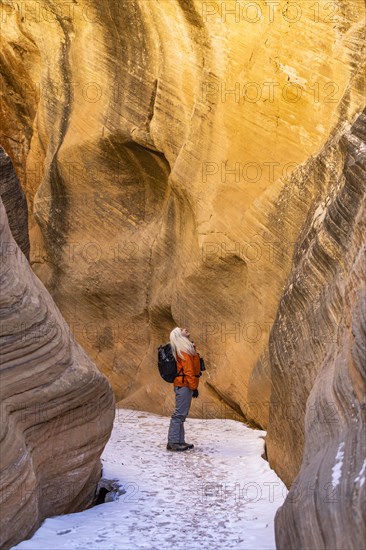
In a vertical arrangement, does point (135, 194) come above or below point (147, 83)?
below

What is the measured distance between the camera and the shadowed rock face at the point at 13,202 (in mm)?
14998

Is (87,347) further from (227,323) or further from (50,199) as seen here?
(227,323)

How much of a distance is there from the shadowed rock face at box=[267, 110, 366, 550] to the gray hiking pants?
49.9 inches

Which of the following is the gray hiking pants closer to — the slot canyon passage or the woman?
the woman

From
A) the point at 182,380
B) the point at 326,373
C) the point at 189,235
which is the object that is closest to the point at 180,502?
the point at 326,373

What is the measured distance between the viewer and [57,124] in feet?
56.7

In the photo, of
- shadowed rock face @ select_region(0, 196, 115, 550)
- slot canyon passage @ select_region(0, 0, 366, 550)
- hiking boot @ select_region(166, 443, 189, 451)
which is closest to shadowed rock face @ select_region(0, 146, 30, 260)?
slot canyon passage @ select_region(0, 0, 366, 550)

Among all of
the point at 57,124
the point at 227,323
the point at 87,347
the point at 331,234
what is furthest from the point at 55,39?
the point at 331,234

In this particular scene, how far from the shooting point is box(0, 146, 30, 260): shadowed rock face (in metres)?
15.0

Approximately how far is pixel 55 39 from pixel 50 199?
3014mm

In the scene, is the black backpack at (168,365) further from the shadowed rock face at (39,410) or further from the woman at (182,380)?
the shadowed rock face at (39,410)

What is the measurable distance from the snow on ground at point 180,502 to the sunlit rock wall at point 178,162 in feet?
5.27

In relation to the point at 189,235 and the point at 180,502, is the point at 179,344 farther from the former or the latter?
the point at 189,235

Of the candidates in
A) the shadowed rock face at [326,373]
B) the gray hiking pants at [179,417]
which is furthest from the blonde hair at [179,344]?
the shadowed rock face at [326,373]
